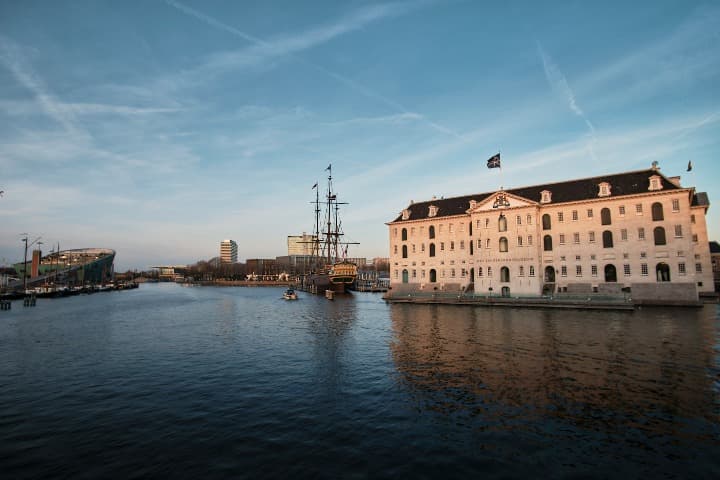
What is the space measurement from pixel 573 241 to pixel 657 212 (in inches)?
454

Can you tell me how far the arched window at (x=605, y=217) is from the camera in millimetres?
57781

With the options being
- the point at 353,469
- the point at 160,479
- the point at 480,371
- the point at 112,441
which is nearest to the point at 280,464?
the point at 353,469

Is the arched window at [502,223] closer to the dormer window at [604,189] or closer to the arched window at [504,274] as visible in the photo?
the arched window at [504,274]

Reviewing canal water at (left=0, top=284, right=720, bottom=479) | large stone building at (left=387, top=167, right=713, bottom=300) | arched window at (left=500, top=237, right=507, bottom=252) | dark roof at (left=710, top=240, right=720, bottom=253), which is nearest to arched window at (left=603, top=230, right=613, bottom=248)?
large stone building at (left=387, top=167, right=713, bottom=300)

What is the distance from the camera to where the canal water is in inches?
455

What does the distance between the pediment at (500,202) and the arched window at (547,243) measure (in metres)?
6.32

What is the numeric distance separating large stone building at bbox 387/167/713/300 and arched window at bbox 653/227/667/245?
121 mm

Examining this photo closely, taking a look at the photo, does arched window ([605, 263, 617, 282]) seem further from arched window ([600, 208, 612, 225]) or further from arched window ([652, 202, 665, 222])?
arched window ([652, 202, 665, 222])

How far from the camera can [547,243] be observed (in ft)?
207

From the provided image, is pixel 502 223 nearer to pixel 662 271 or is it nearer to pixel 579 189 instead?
pixel 579 189

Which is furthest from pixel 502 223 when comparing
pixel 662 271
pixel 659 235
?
pixel 662 271

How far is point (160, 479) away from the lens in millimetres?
10578

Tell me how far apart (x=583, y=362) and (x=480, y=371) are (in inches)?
280

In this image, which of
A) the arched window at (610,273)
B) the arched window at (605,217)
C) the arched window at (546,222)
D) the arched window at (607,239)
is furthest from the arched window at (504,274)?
the arched window at (605,217)
